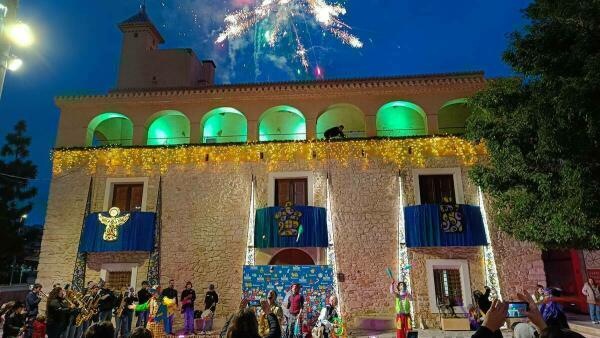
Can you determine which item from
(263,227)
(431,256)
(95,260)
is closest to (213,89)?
(263,227)

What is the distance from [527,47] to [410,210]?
6380 mm

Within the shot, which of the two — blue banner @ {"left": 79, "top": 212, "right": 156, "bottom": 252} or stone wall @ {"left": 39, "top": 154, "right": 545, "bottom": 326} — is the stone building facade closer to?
stone wall @ {"left": 39, "top": 154, "right": 545, "bottom": 326}

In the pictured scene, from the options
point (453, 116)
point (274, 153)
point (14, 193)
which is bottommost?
point (274, 153)

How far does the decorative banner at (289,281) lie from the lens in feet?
43.9

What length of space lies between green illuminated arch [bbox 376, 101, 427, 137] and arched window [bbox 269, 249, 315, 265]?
6.42 meters

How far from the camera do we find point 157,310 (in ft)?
37.4

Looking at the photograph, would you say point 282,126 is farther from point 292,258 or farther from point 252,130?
point 292,258

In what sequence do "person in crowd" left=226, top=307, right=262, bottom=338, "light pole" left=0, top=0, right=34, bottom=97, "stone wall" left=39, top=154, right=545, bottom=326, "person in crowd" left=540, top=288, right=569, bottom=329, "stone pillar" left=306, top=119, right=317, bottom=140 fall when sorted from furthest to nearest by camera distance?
"stone pillar" left=306, top=119, right=317, bottom=140
"stone wall" left=39, top=154, right=545, bottom=326
"person in crowd" left=540, top=288, right=569, bottom=329
"light pole" left=0, top=0, right=34, bottom=97
"person in crowd" left=226, top=307, right=262, bottom=338

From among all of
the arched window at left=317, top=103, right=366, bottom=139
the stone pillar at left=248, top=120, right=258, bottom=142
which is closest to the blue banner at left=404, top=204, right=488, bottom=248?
the arched window at left=317, top=103, right=366, bottom=139

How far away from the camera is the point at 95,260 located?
50.6 feet

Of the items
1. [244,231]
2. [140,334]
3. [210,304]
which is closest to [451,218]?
[244,231]

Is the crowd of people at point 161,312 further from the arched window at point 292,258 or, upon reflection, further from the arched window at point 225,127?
the arched window at point 225,127

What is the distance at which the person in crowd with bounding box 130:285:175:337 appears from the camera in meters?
→ 11.3

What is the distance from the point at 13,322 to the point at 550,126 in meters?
12.2
